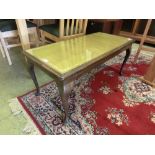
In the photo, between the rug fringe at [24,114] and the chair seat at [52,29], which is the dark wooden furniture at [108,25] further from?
the rug fringe at [24,114]

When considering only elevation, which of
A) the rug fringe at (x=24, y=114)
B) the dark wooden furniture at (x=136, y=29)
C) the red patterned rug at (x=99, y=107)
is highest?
the dark wooden furniture at (x=136, y=29)

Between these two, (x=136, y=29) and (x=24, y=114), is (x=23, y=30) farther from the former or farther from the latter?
(x=136, y=29)

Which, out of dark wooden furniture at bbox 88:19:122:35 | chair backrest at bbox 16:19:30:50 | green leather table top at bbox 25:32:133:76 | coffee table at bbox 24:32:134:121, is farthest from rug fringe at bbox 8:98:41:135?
dark wooden furniture at bbox 88:19:122:35

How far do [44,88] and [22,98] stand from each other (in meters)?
0.26

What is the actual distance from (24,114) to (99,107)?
714 millimetres

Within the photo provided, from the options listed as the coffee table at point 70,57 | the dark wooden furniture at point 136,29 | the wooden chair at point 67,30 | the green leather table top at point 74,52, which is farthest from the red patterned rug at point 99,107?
the dark wooden furniture at point 136,29

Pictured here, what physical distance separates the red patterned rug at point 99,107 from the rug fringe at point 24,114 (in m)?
0.03

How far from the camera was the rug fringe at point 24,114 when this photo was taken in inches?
44.0

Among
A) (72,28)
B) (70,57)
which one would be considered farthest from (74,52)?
(72,28)

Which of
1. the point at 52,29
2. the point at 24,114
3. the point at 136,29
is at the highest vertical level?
the point at 52,29

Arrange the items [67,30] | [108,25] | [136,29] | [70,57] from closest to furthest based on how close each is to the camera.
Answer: [70,57] → [67,30] → [136,29] → [108,25]

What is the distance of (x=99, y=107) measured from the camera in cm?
136

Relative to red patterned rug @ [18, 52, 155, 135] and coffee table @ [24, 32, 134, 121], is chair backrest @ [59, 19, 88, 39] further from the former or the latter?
red patterned rug @ [18, 52, 155, 135]
